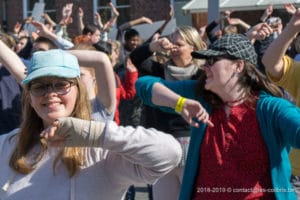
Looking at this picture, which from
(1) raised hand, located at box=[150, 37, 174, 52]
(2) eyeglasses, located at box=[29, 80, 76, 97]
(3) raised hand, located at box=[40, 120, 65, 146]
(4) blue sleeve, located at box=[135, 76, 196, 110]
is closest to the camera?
(3) raised hand, located at box=[40, 120, 65, 146]

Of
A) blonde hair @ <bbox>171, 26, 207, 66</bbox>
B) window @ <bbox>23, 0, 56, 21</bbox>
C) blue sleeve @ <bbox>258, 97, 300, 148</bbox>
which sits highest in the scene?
blue sleeve @ <bbox>258, 97, 300, 148</bbox>

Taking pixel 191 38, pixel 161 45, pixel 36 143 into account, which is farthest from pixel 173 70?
pixel 36 143

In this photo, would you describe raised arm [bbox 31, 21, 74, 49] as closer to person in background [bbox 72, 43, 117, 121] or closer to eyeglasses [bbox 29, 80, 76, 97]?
person in background [bbox 72, 43, 117, 121]

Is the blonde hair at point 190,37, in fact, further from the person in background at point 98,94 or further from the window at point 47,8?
the window at point 47,8

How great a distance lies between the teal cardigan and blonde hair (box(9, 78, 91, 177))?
0.93m

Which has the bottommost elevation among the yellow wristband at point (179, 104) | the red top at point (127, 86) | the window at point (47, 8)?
the window at point (47, 8)

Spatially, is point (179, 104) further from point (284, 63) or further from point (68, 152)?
point (284, 63)

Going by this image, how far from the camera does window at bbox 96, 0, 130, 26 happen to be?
20.8 metres

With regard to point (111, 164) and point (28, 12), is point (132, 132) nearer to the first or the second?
point (111, 164)

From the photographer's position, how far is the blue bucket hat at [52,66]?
2410mm

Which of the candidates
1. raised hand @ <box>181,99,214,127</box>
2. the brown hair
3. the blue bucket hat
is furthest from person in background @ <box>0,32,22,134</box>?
the blue bucket hat

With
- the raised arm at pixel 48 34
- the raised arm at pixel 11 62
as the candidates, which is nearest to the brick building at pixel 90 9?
the raised arm at pixel 48 34

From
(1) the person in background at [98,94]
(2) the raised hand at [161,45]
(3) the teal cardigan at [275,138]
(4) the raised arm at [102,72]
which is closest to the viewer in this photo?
(3) the teal cardigan at [275,138]

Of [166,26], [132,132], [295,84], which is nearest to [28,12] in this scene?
[166,26]
